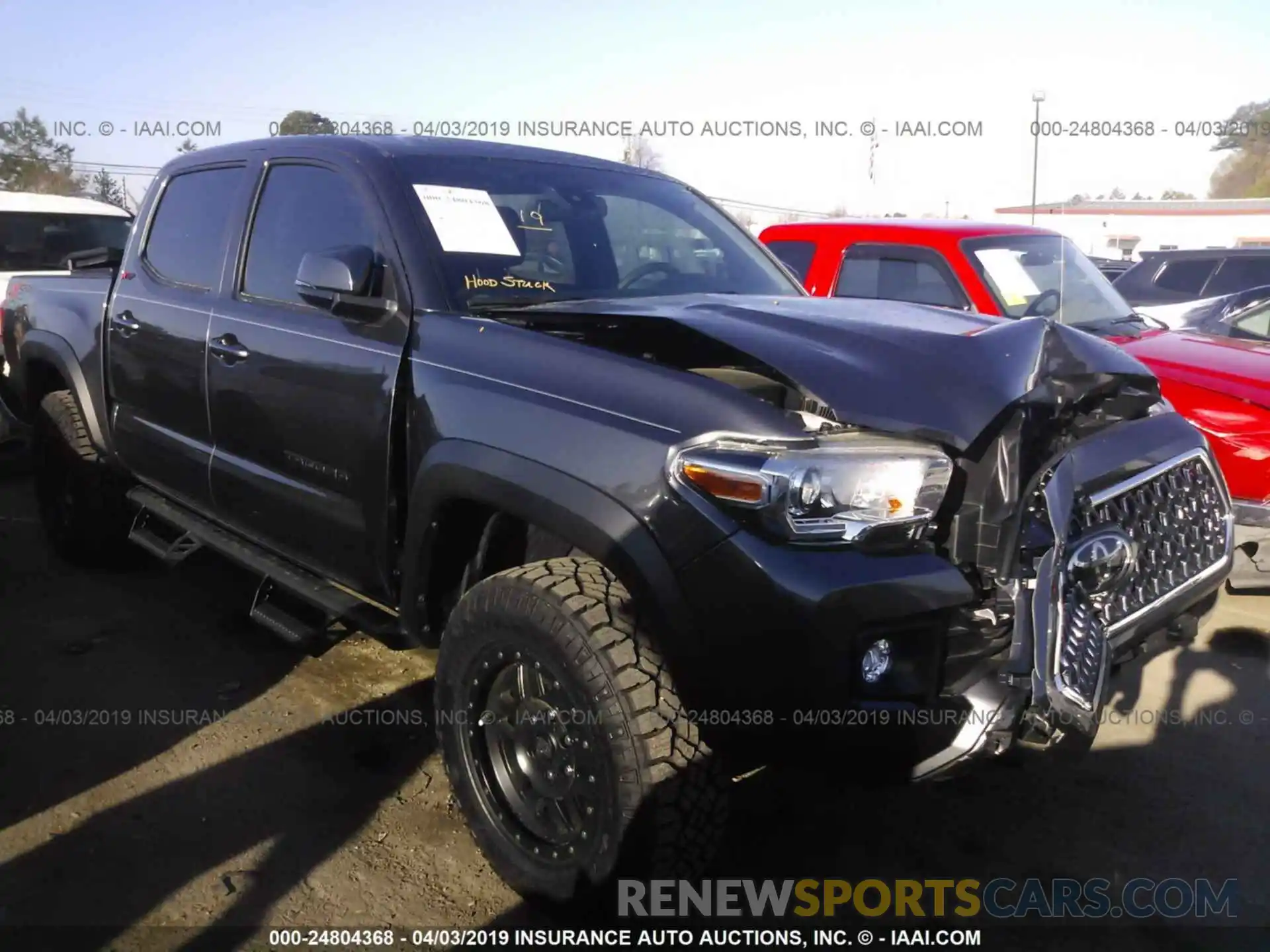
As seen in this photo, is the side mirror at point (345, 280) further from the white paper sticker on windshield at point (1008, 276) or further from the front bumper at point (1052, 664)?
the white paper sticker on windshield at point (1008, 276)

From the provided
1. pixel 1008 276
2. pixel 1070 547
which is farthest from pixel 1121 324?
pixel 1070 547

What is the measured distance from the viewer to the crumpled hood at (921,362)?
2305 mm

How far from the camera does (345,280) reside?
9.44 feet

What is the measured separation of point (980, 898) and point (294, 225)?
2.96 metres

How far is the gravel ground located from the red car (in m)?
0.97

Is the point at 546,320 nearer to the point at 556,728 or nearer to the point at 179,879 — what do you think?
the point at 556,728

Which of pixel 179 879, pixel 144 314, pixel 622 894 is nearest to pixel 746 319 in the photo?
pixel 622 894

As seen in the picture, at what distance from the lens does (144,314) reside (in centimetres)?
417

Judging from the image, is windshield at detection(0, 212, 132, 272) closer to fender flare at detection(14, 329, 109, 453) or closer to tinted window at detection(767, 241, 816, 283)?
fender flare at detection(14, 329, 109, 453)

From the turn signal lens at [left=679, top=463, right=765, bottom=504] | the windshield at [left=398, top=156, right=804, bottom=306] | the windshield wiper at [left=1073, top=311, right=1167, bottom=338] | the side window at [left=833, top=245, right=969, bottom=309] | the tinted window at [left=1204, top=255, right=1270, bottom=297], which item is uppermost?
the windshield at [left=398, top=156, right=804, bottom=306]

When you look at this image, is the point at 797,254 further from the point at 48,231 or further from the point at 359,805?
the point at 48,231

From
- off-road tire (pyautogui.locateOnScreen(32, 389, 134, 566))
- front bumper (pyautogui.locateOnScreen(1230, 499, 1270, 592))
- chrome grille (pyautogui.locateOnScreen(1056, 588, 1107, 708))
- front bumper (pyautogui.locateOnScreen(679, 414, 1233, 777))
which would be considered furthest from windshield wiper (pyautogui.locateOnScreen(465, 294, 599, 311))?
off-road tire (pyautogui.locateOnScreen(32, 389, 134, 566))

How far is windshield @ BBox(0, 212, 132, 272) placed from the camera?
28.2ft

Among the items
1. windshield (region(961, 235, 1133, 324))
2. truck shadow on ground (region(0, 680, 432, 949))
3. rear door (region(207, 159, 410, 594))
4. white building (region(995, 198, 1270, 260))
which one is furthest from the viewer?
white building (region(995, 198, 1270, 260))
